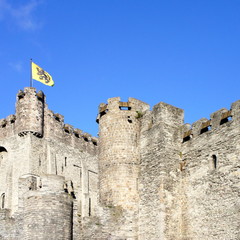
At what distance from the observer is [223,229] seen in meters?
29.9

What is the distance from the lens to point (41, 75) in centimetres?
4347

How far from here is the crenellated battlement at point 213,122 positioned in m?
31.0

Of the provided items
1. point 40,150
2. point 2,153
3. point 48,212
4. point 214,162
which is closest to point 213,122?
point 214,162

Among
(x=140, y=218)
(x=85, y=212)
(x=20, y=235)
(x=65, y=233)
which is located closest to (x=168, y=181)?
(x=140, y=218)

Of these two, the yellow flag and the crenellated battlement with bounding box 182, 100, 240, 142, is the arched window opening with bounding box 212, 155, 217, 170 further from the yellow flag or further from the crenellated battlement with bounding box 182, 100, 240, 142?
the yellow flag

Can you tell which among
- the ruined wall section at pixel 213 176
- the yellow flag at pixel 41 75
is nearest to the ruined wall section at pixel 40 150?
the yellow flag at pixel 41 75

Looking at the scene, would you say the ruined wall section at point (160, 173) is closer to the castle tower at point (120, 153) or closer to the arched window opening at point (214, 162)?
the castle tower at point (120, 153)

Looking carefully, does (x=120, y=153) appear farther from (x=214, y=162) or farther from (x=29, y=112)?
(x=29, y=112)

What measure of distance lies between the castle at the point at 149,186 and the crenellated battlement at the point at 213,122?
0.18ft

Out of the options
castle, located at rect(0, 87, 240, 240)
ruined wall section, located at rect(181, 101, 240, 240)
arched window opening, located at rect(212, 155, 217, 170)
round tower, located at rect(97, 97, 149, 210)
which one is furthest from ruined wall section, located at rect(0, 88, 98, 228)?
arched window opening, located at rect(212, 155, 217, 170)

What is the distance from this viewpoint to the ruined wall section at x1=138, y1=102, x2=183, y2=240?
32031mm

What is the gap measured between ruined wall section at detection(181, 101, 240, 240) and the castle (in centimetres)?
5

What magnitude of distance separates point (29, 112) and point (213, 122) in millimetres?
14704

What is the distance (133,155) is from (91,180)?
12.4 meters
